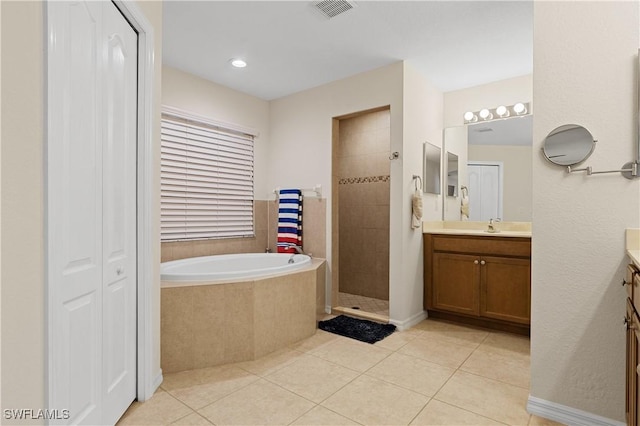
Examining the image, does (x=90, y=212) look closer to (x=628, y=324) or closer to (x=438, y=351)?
(x=628, y=324)

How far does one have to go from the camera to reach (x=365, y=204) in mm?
4355

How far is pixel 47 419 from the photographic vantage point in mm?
1125

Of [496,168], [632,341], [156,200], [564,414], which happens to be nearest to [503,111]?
[496,168]

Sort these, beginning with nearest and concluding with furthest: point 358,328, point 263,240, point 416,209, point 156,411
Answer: point 156,411, point 358,328, point 416,209, point 263,240

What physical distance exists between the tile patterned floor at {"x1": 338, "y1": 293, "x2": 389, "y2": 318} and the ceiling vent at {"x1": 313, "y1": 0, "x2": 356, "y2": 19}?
2758 mm

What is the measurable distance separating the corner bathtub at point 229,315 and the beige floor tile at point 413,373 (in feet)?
2.56

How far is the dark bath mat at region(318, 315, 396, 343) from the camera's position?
2900 millimetres

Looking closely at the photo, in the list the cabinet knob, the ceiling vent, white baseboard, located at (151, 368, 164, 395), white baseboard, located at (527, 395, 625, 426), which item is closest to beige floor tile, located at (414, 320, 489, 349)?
white baseboard, located at (527, 395, 625, 426)

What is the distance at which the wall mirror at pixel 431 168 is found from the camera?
136 inches

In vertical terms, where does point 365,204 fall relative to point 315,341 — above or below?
above

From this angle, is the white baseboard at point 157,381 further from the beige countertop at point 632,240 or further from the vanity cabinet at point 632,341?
the beige countertop at point 632,240

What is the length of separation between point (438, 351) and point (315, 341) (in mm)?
978

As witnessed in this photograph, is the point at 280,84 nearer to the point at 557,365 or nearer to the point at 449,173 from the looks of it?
the point at 449,173

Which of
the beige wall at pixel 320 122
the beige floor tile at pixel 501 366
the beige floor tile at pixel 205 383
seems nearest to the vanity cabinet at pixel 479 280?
the beige floor tile at pixel 501 366
